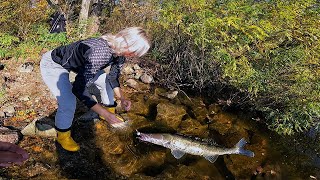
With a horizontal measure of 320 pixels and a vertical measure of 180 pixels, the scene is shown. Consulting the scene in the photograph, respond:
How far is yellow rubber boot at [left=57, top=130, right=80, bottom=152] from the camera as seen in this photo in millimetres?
4281

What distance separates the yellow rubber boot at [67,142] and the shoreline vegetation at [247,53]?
213 centimetres

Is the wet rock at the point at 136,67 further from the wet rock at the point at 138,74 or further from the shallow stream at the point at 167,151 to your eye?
the shallow stream at the point at 167,151

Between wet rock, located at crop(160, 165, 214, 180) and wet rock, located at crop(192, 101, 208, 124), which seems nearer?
wet rock, located at crop(160, 165, 214, 180)

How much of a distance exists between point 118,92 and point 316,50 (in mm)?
3105

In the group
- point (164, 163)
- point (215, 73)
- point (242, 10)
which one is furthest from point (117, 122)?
point (215, 73)

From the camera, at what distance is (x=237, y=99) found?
646 centimetres

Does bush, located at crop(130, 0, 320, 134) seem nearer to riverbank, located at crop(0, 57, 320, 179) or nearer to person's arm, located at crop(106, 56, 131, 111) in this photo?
riverbank, located at crop(0, 57, 320, 179)

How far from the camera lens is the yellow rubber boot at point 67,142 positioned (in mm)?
4281

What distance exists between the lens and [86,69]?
3381 mm

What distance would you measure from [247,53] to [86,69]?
10.2ft

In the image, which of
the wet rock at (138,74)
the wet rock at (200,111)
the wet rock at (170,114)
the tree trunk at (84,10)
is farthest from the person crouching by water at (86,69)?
the tree trunk at (84,10)

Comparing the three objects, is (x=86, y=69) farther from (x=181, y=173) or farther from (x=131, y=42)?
(x=181, y=173)

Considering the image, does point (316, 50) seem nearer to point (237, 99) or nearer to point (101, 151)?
point (237, 99)

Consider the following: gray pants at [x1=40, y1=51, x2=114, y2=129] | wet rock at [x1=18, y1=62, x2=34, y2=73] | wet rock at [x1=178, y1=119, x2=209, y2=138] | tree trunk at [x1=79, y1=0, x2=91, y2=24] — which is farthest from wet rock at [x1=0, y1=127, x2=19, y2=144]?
tree trunk at [x1=79, y1=0, x2=91, y2=24]
